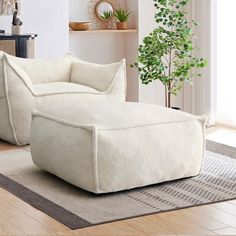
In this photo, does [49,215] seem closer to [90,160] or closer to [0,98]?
[90,160]

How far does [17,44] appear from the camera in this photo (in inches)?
241

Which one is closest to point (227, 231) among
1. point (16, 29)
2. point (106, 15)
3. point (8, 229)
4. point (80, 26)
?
point (8, 229)

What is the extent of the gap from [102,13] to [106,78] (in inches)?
63.3

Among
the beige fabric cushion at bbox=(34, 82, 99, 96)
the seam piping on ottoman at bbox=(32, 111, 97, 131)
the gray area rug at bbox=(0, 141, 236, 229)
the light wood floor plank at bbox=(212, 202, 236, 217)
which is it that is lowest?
the light wood floor plank at bbox=(212, 202, 236, 217)

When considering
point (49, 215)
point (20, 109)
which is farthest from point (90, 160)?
point (20, 109)

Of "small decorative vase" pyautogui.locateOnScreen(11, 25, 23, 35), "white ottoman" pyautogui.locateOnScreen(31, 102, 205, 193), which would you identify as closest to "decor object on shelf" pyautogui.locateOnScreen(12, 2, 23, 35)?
"small decorative vase" pyautogui.locateOnScreen(11, 25, 23, 35)

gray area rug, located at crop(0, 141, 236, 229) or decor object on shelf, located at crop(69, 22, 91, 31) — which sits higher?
decor object on shelf, located at crop(69, 22, 91, 31)

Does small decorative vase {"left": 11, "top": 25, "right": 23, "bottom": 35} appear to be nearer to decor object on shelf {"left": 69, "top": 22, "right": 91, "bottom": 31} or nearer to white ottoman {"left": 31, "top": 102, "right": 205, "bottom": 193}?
decor object on shelf {"left": 69, "top": 22, "right": 91, "bottom": 31}

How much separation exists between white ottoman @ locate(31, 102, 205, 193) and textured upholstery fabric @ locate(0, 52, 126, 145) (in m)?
0.89

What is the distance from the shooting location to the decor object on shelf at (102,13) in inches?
272

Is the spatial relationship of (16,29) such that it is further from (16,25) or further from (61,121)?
(61,121)

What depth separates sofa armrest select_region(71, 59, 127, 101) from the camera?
17.9 ft

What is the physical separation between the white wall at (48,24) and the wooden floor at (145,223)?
10.7 ft

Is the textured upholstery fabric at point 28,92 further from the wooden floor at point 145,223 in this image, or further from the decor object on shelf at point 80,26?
the wooden floor at point 145,223
